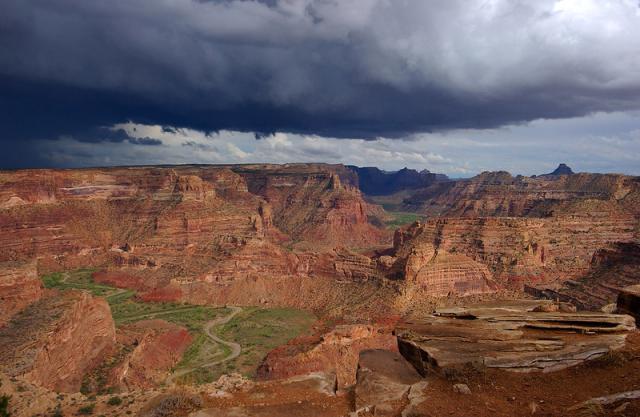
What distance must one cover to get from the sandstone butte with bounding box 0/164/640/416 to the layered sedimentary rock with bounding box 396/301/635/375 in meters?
0.09

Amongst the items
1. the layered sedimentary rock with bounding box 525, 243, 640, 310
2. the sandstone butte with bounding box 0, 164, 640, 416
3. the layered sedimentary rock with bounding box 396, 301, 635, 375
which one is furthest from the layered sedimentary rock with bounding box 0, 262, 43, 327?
the layered sedimentary rock with bounding box 525, 243, 640, 310

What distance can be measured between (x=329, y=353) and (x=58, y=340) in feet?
110

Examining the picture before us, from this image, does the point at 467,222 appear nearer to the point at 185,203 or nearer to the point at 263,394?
the point at 185,203

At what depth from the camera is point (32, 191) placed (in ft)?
484

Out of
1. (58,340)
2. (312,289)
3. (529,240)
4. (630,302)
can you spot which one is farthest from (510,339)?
(529,240)

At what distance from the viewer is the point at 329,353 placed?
216 feet

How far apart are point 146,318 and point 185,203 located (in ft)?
194

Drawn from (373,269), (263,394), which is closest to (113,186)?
(373,269)

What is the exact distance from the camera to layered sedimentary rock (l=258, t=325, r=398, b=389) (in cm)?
6303

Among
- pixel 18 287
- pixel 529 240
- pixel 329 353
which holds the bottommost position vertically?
pixel 329 353

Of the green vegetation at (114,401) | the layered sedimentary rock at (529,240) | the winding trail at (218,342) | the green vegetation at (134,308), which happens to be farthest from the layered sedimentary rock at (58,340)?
the layered sedimentary rock at (529,240)

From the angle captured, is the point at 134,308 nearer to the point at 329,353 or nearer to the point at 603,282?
the point at 329,353

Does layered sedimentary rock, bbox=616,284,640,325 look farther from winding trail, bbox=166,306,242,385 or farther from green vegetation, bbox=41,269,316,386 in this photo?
winding trail, bbox=166,306,242,385

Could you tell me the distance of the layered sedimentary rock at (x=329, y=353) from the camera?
63.0 meters
